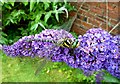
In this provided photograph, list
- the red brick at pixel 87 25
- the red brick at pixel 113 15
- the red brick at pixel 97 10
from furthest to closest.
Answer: the red brick at pixel 87 25, the red brick at pixel 97 10, the red brick at pixel 113 15

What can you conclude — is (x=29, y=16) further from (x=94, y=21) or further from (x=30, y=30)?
(x=94, y=21)

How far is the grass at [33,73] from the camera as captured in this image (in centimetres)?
279

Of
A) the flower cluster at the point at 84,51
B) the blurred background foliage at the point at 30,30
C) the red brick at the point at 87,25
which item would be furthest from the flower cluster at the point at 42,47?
the red brick at the point at 87,25

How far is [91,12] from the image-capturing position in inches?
119

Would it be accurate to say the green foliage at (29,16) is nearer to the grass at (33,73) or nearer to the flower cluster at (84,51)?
the grass at (33,73)

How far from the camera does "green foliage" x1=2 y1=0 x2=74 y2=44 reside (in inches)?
119

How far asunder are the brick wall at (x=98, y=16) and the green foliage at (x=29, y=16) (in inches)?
6.3

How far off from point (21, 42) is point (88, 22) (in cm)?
161

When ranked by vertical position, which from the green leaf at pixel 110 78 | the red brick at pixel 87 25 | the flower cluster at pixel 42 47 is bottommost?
the red brick at pixel 87 25

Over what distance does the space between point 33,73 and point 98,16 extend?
91cm

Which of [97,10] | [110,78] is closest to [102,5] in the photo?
[97,10]

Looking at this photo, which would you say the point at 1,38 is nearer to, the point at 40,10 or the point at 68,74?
the point at 40,10

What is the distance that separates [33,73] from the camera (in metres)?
2.91

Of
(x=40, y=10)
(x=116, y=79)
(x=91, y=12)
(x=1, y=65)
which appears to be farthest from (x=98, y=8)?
(x=116, y=79)
